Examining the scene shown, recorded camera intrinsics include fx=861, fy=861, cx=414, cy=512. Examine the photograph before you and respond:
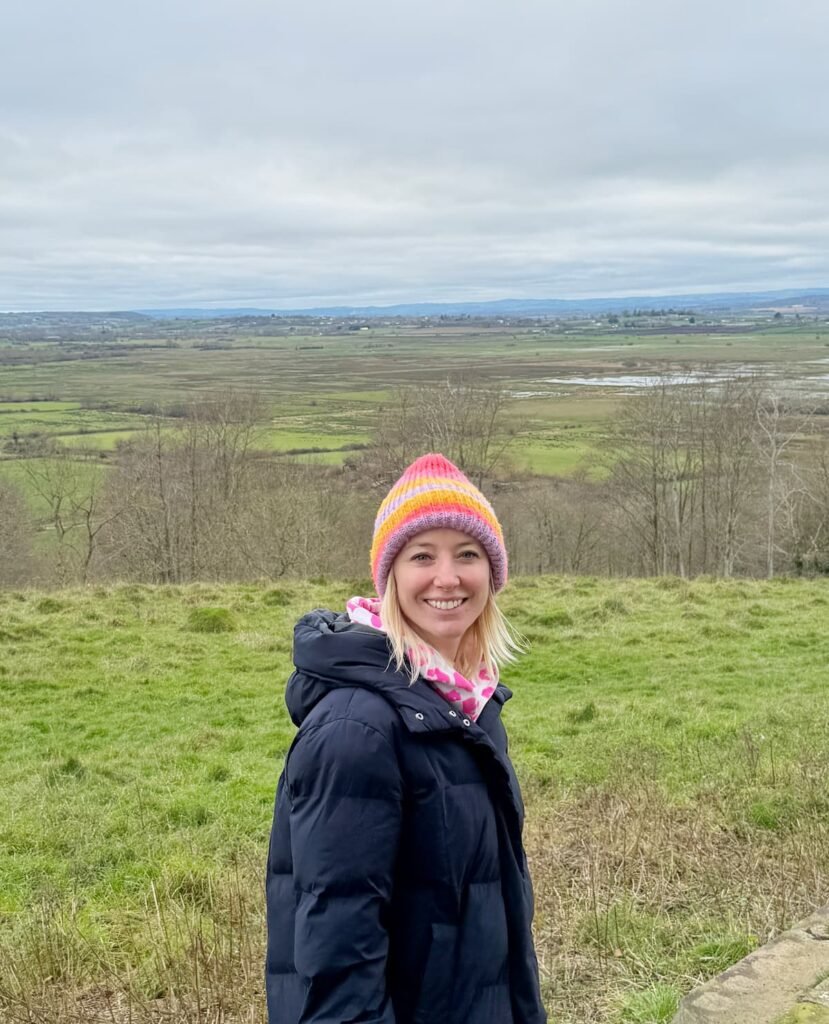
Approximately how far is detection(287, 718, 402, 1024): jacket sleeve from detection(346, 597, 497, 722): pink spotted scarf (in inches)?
12.2

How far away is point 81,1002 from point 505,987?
8.96ft

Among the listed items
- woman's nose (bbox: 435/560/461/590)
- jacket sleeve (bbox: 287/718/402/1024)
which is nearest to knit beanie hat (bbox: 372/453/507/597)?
woman's nose (bbox: 435/560/461/590)

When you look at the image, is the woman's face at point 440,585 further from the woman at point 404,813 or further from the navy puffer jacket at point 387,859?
the navy puffer jacket at point 387,859

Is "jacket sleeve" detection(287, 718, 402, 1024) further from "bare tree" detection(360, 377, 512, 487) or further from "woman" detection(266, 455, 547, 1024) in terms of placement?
"bare tree" detection(360, 377, 512, 487)

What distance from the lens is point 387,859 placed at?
1886 millimetres

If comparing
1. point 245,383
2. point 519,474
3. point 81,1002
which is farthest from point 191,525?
point 245,383

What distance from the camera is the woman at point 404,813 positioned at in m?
1.86

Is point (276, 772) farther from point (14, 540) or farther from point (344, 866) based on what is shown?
point (14, 540)

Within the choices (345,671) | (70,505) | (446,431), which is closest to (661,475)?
(446,431)

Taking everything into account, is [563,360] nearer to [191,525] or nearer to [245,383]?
[245,383]

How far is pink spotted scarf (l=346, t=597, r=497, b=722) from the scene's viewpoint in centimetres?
220

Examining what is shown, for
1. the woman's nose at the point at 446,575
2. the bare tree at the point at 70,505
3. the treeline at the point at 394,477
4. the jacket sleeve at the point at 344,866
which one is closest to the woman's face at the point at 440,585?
the woman's nose at the point at 446,575

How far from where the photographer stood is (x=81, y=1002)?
3.94 meters

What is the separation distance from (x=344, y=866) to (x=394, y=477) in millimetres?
29770
